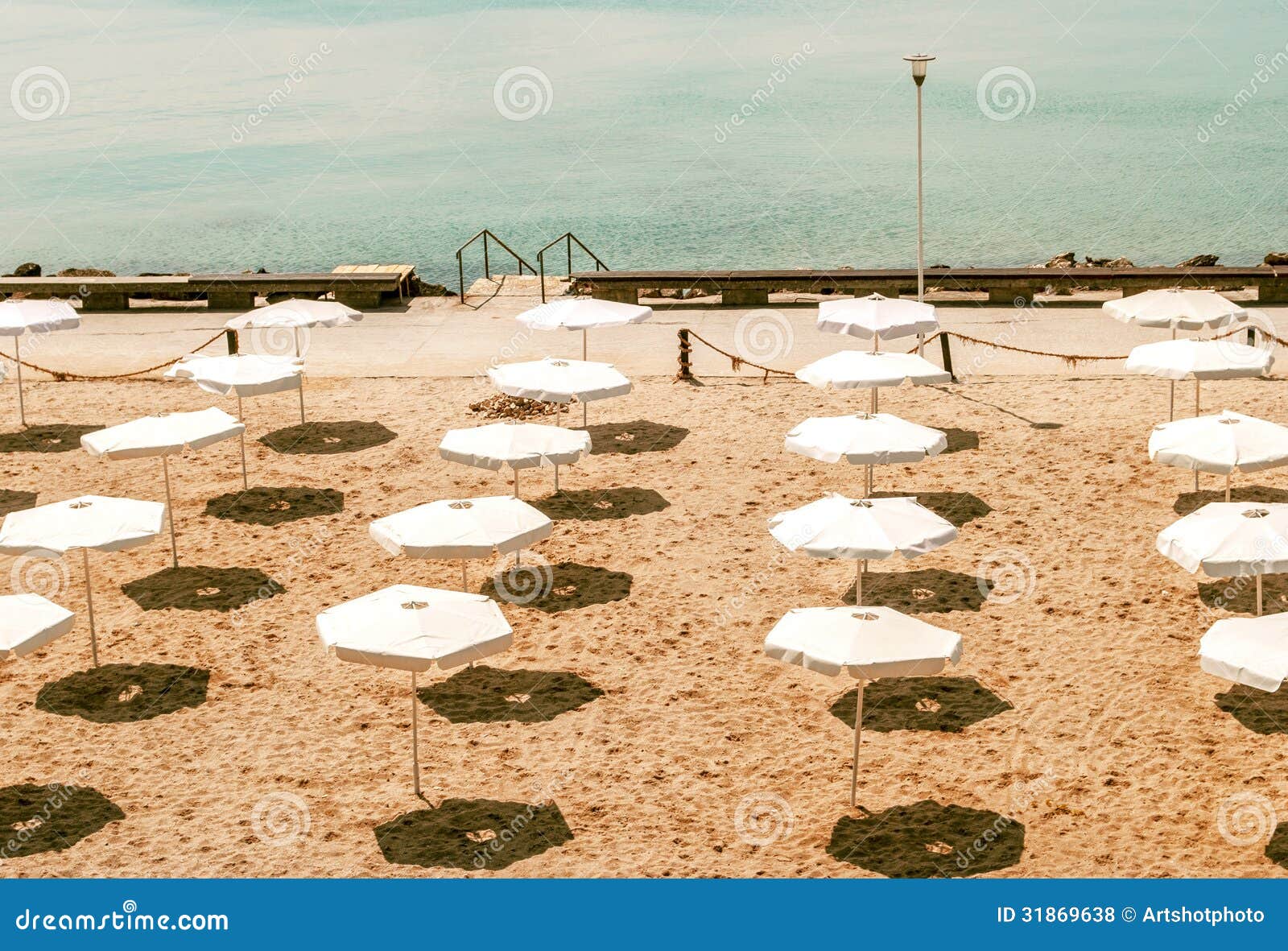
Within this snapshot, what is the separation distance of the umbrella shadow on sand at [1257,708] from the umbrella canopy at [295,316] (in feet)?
46.1

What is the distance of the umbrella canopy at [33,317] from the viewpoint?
2300cm

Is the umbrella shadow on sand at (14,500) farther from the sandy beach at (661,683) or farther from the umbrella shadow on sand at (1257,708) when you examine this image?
the umbrella shadow on sand at (1257,708)

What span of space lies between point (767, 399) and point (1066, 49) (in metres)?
89.3

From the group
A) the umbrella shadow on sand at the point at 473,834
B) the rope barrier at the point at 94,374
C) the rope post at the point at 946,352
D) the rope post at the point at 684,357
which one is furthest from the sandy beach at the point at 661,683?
the rope barrier at the point at 94,374

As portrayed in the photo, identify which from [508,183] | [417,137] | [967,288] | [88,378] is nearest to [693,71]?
[417,137]

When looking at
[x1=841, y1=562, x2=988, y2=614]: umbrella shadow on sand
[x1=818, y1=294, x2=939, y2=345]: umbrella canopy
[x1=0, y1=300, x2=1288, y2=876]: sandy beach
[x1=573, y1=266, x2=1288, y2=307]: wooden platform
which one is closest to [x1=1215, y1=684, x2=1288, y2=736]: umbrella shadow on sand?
[x1=0, y1=300, x2=1288, y2=876]: sandy beach

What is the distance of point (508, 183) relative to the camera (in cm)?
7519

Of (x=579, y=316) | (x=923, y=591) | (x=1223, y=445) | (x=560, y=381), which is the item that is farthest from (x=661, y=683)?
(x=579, y=316)

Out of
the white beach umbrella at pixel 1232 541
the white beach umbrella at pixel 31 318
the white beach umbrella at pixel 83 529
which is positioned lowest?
the white beach umbrella at pixel 1232 541

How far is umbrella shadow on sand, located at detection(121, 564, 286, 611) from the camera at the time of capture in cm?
1739

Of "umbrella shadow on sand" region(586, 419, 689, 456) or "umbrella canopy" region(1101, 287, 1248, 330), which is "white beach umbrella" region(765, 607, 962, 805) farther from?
"umbrella canopy" region(1101, 287, 1248, 330)

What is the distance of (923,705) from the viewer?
48.7ft

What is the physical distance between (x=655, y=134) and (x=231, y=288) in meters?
53.7

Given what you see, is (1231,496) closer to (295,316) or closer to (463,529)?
(463,529)
